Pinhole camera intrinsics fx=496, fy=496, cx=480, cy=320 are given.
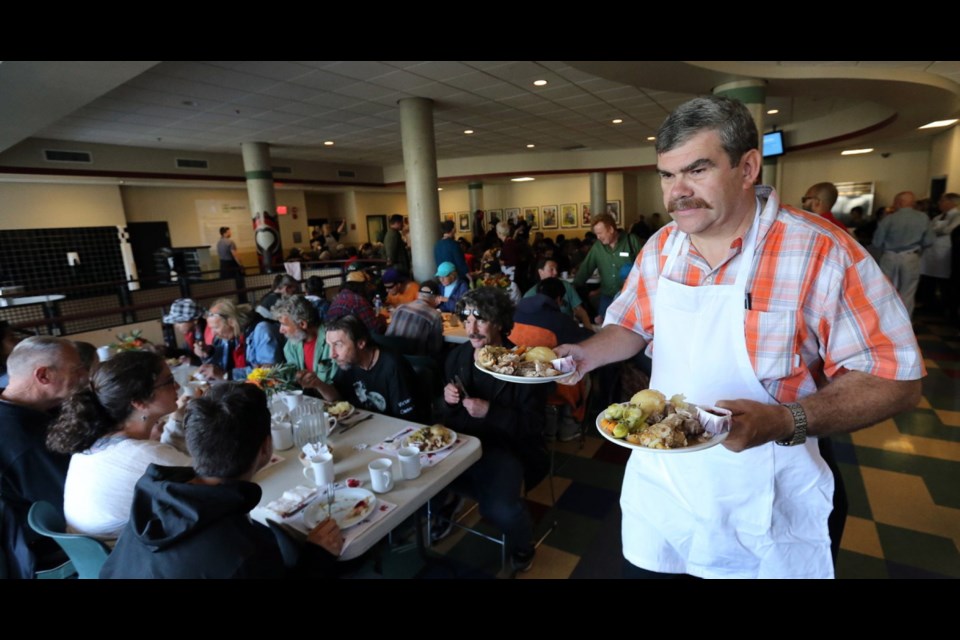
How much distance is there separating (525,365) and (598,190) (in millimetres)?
14396

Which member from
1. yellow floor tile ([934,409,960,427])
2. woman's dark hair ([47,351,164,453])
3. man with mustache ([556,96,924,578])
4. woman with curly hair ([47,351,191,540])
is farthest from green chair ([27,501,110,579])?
yellow floor tile ([934,409,960,427])

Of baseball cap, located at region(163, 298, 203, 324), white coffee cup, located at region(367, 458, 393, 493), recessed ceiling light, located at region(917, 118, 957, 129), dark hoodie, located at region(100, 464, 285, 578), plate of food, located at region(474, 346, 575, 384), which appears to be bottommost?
white coffee cup, located at region(367, 458, 393, 493)

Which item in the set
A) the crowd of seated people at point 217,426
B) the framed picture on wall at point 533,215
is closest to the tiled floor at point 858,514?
the crowd of seated people at point 217,426

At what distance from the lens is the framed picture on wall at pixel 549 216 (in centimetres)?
1741

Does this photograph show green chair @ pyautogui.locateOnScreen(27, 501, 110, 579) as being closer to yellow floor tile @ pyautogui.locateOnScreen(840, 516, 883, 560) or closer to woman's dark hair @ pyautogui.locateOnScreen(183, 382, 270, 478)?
woman's dark hair @ pyautogui.locateOnScreen(183, 382, 270, 478)

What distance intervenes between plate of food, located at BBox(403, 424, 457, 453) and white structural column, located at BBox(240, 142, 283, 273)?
876 centimetres

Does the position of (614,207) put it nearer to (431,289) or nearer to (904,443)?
(431,289)

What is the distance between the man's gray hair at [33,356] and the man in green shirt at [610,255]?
13.3ft

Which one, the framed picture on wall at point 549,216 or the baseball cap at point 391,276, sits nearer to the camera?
the baseball cap at point 391,276

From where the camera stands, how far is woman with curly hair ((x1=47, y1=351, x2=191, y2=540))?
1730 millimetres

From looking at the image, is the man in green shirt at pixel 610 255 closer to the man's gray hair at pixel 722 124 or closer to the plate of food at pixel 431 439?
the plate of food at pixel 431 439

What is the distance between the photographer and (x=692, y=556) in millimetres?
1395
